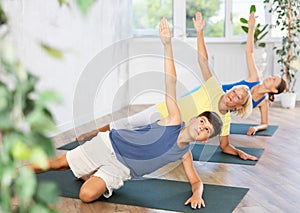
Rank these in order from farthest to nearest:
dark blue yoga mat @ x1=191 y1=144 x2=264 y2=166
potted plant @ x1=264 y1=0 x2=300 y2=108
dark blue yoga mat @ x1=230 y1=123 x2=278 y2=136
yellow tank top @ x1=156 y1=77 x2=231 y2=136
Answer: potted plant @ x1=264 y1=0 x2=300 y2=108
dark blue yoga mat @ x1=230 y1=123 x2=278 y2=136
dark blue yoga mat @ x1=191 y1=144 x2=264 y2=166
yellow tank top @ x1=156 y1=77 x2=231 y2=136

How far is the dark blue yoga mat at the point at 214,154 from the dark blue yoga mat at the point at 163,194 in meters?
0.62

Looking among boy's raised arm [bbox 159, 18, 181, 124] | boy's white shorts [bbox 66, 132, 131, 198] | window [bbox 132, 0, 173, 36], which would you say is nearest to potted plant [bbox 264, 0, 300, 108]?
window [bbox 132, 0, 173, 36]

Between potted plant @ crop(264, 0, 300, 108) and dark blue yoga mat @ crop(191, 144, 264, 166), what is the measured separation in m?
2.21

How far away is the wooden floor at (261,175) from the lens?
106 inches

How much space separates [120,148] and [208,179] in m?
0.70

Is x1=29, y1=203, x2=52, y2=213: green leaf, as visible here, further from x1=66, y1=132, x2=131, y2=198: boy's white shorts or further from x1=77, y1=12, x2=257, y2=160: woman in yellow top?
x1=77, y1=12, x2=257, y2=160: woman in yellow top

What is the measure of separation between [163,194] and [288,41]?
3664 millimetres

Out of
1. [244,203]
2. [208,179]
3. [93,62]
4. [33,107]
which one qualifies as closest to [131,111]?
[93,62]

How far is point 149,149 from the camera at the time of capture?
2875 mm

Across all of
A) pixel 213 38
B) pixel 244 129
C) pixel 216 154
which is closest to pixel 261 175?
pixel 216 154

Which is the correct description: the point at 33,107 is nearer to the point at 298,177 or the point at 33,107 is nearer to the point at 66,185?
the point at 66,185

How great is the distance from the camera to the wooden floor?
8.80 ft

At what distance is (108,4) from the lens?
18.2ft

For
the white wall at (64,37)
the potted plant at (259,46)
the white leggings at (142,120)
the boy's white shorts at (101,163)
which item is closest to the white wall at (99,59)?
the white wall at (64,37)
